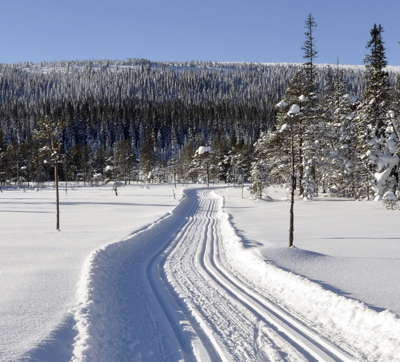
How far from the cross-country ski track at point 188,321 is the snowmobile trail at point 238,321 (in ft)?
0.06

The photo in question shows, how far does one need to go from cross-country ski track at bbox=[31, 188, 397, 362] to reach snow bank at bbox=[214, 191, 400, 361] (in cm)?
4

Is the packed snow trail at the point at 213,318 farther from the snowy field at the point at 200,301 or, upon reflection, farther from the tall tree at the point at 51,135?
the tall tree at the point at 51,135

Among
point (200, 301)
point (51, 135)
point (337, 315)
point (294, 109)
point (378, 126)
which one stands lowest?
point (200, 301)

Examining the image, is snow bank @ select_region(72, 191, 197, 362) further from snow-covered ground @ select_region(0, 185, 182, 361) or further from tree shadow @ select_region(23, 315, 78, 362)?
snow-covered ground @ select_region(0, 185, 182, 361)

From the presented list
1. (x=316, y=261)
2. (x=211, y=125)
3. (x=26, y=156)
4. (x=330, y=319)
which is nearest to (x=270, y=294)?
(x=330, y=319)

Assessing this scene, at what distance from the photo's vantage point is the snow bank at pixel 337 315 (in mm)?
5117

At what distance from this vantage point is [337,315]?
620cm

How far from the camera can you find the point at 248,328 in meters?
6.01

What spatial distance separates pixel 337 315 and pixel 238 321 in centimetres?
210

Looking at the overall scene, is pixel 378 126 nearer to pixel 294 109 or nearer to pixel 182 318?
pixel 294 109

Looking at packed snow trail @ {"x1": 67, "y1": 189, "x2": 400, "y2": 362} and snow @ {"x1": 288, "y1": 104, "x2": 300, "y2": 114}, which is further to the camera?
snow @ {"x1": 288, "y1": 104, "x2": 300, "y2": 114}

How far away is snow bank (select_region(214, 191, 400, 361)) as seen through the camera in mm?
5117

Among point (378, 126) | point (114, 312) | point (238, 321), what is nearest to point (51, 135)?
point (114, 312)

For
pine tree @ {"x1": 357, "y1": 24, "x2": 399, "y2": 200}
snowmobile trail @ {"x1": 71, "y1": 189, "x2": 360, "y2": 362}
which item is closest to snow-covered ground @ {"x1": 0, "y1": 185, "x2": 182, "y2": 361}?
snowmobile trail @ {"x1": 71, "y1": 189, "x2": 360, "y2": 362}
